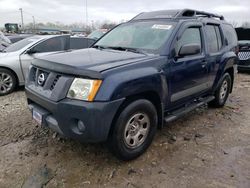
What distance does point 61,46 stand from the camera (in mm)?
6895

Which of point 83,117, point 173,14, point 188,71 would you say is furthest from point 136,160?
point 173,14

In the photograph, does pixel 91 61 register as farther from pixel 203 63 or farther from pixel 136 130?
pixel 203 63

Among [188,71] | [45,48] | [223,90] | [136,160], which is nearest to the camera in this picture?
[136,160]

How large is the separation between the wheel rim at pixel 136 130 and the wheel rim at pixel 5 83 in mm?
4177

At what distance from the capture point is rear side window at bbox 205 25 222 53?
4.32m

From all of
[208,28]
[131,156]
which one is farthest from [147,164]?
[208,28]

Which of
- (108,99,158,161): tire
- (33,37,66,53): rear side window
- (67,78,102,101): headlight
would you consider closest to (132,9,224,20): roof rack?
(108,99,158,161): tire

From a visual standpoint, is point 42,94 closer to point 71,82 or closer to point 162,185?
point 71,82

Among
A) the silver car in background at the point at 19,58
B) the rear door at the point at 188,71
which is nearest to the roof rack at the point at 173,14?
the rear door at the point at 188,71

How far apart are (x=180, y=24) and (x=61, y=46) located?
4.25 meters

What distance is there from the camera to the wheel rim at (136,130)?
2936 mm

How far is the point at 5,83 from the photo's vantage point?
5.86 metres

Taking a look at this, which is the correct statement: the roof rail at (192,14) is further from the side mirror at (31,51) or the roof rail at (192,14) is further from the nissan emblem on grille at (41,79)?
the side mirror at (31,51)

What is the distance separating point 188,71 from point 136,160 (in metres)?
1.57
